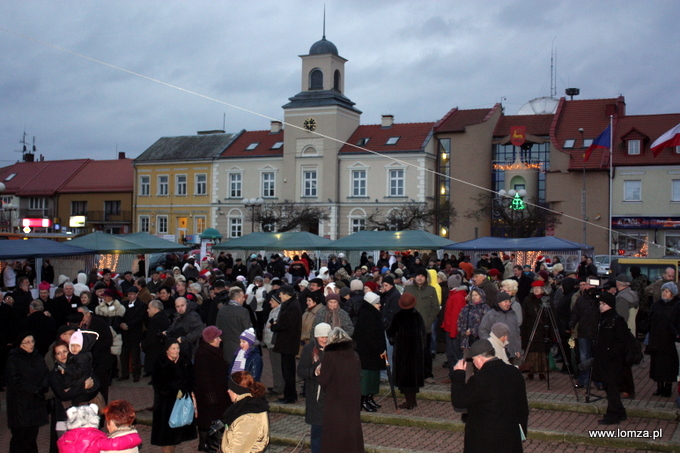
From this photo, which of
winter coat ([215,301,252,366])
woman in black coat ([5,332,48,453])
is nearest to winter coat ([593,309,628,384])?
winter coat ([215,301,252,366])

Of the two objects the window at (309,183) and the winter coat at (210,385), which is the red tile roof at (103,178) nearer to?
the window at (309,183)

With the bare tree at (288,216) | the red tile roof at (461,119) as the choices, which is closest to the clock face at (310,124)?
the bare tree at (288,216)

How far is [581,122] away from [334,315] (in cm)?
3786

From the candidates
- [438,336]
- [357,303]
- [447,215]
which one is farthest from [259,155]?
[357,303]

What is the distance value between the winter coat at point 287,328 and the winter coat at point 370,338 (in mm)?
1007

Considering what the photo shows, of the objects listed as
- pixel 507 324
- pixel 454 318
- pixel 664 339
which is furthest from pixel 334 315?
pixel 664 339

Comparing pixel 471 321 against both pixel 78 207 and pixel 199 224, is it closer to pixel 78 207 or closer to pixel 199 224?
pixel 199 224

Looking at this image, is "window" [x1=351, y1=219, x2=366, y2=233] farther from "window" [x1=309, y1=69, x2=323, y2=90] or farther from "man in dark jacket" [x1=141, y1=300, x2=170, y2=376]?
"man in dark jacket" [x1=141, y1=300, x2=170, y2=376]

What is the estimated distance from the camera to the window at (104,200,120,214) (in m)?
54.5

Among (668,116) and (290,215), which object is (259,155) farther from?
(668,116)

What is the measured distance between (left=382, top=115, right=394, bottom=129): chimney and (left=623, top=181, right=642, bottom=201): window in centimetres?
1594

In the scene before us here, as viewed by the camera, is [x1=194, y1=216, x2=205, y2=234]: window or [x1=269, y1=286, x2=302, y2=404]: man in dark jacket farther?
[x1=194, y1=216, x2=205, y2=234]: window

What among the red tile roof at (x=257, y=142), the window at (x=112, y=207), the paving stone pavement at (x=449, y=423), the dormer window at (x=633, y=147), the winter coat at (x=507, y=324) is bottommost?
the paving stone pavement at (x=449, y=423)

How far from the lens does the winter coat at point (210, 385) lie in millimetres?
8047
